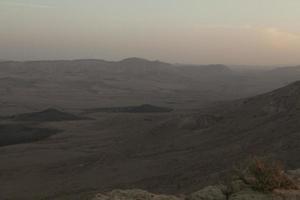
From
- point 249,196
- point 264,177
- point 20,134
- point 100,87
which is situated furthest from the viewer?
point 100,87

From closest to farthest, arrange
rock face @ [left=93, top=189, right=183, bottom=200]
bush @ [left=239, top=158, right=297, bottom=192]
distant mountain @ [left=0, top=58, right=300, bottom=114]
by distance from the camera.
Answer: rock face @ [left=93, top=189, right=183, bottom=200]
bush @ [left=239, top=158, right=297, bottom=192]
distant mountain @ [left=0, top=58, right=300, bottom=114]

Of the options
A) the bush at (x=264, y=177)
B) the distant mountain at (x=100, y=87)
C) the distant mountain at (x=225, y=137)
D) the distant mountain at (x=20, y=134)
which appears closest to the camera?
the bush at (x=264, y=177)

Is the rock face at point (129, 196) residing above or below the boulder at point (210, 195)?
above

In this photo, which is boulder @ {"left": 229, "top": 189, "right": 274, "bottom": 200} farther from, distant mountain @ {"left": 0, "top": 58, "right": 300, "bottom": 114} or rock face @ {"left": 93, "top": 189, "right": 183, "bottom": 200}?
distant mountain @ {"left": 0, "top": 58, "right": 300, "bottom": 114}

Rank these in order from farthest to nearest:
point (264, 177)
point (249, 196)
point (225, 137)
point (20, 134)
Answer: point (20, 134)
point (225, 137)
point (264, 177)
point (249, 196)

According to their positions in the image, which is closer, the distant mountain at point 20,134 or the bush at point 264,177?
the bush at point 264,177

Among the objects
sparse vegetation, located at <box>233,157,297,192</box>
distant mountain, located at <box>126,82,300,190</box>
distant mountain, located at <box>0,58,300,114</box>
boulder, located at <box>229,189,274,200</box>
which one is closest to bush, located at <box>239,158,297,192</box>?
sparse vegetation, located at <box>233,157,297,192</box>

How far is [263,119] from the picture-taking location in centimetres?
2956

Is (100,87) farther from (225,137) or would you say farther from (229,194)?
(229,194)

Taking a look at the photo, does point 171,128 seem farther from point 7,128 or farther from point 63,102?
point 63,102

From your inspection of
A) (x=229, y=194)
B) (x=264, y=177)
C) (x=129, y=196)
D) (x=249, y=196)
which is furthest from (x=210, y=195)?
(x=129, y=196)

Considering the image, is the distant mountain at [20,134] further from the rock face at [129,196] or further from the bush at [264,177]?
the bush at [264,177]

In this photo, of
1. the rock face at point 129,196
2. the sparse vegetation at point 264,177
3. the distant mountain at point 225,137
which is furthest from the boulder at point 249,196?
the distant mountain at point 225,137

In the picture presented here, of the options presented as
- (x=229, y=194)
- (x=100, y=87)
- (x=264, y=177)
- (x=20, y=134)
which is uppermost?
(x=264, y=177)
